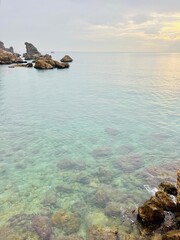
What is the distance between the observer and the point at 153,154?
70.2 ft

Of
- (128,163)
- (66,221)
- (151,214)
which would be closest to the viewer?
(151,214)

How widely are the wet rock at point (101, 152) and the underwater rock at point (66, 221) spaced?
26.9 ft

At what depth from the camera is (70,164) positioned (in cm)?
1952

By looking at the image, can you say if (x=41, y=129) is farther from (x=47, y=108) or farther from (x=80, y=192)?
(x=80, y=192)

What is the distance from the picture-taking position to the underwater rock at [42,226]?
11961 mm

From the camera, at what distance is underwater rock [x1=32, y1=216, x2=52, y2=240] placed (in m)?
12.0

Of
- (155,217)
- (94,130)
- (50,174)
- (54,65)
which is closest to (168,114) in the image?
(94,130)

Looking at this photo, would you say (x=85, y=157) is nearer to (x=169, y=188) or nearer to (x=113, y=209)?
(x=113, y=209)

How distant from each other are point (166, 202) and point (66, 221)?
514cm

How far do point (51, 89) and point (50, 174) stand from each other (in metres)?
39.4

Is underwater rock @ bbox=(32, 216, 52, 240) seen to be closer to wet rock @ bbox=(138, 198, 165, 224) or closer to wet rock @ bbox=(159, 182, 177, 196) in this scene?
wet rock @ bbox=(138, 198, 165, 224)

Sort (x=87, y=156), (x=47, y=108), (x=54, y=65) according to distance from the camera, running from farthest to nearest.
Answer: (x=54, y=65), (x=47, y=108), (x=87, y=156)

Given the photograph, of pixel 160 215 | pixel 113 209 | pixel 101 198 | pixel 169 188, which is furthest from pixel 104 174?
pixel 160 215

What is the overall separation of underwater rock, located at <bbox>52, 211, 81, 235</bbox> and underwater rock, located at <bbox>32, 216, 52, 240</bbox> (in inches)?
13.7
